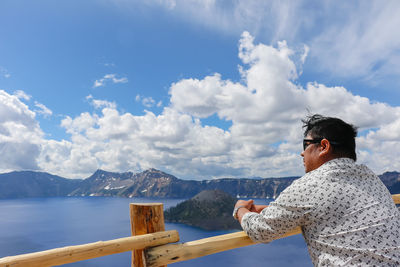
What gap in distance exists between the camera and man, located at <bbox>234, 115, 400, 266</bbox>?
1.72 meters

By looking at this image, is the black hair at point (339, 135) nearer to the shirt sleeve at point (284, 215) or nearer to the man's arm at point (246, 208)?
the shirt sleeve at point (284, 215)

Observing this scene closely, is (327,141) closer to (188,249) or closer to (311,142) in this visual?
(311,142)

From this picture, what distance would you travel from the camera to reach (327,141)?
6.93ft

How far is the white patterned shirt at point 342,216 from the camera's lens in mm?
1716

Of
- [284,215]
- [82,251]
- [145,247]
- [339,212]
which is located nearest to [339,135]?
[339,212]

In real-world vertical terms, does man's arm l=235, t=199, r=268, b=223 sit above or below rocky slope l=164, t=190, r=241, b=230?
above

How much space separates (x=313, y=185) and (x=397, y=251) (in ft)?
2.15

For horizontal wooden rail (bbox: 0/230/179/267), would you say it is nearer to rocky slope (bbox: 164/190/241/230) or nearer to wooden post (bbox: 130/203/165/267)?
wooden post (bbox: 130/203/165/267)

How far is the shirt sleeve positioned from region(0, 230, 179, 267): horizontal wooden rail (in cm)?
103

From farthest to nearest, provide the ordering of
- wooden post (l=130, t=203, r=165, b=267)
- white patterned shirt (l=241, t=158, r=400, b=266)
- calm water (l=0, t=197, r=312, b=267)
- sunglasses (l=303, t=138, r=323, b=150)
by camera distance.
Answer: calm water (l=0, t=197, r=312, b=267)
wooden post (l=130, t=203, r=165, b=267)
sunglasses (l=303, t=138, r=323, b=150)
white patterned shirt (l=241, t=158, r=400, b=266)

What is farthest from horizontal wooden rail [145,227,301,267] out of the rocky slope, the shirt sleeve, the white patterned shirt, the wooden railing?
the rocky slope

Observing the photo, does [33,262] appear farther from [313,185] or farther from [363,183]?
[363,183]

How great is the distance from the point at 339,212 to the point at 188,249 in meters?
1.41

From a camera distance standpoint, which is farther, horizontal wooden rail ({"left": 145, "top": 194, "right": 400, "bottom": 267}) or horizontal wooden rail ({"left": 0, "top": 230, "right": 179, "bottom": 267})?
horizontal wooden rail ({"left": 145, "top": 194, "right": 400, "bottom": 267})
